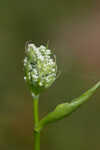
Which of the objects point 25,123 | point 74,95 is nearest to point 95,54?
point 74,95

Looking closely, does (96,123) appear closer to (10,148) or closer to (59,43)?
(10,148)

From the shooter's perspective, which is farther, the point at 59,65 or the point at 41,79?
the point at 59,65

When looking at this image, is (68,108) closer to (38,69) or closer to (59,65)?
(38,69)

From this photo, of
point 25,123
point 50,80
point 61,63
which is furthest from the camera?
point 61,63

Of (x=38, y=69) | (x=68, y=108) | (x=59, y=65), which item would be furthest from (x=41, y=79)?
(x=59, y=65)

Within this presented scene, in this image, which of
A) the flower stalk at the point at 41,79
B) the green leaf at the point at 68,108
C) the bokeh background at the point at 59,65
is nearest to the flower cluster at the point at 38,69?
the flower stalk at the point at 41,79

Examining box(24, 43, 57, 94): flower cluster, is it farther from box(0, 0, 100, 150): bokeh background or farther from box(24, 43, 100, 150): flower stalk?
box(0, 0, 100, 150): bokeh background
